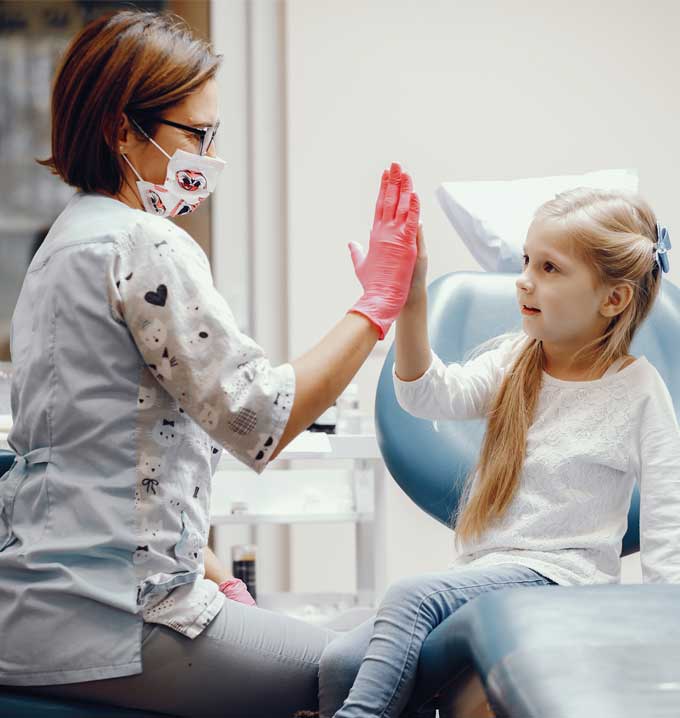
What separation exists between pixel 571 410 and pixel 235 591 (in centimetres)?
52

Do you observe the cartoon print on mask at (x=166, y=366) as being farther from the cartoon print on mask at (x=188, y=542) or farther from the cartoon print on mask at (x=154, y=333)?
the cartoon print on mask at (x=188, y=542)

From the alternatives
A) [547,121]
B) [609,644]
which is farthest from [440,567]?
[609,644]

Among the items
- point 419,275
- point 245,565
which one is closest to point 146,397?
point 419,275

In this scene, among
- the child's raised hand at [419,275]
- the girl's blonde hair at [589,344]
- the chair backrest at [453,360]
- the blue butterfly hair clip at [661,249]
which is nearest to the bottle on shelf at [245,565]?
the chair backrest at [453,360]

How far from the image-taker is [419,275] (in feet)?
4.54

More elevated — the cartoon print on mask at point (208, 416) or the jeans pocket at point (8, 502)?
the cartoon print on mask at point (208, 416)

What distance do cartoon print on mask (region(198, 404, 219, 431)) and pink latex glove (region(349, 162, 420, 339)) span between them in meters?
0.26

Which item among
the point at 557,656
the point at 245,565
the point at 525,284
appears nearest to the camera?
the point at 557,656

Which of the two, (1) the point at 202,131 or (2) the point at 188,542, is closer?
(2) the point at 188,542

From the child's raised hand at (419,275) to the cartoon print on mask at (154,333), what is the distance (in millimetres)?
405

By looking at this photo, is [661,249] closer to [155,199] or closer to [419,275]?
[419,275]

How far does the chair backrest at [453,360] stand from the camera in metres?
1.59

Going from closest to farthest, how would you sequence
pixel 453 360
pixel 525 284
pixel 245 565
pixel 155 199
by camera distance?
pixel 155 199
pixel 525 284
pixel 453 360
pixel 245 565

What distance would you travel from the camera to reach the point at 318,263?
2832mm
